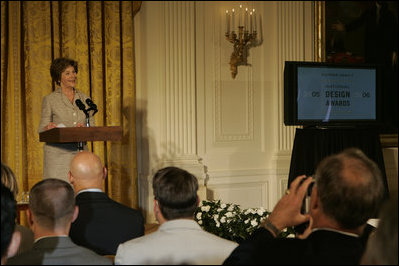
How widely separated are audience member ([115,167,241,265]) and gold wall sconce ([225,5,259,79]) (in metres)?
4.79

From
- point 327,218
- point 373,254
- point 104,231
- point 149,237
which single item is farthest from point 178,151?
point 373,254

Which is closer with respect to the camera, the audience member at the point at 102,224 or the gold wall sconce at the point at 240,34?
the audience member at the point at 102,224

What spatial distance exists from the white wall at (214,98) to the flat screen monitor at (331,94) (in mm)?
1248

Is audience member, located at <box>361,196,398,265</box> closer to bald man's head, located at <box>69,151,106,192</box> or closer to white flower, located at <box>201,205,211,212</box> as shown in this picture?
bald man's head, located at <box>69,151,106,192</box>

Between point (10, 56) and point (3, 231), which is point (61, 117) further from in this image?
point (3, 231)

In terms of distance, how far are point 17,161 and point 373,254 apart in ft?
17.4

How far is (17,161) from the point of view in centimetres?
616

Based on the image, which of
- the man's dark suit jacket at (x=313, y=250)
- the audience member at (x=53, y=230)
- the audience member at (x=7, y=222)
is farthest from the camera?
the audience member at (x=53, y=230)

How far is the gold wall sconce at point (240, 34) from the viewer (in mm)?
7059

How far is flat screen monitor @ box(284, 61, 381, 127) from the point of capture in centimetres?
596

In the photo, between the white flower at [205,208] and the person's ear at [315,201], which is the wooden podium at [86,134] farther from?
the person's ear at [315,201]

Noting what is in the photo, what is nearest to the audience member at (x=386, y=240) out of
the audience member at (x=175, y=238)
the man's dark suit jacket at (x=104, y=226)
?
the audience member at (x=175, y=238)

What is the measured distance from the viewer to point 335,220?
1.99m

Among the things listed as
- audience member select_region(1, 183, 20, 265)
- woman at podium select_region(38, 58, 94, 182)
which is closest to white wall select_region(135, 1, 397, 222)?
woman at podium select_region(38, 58, 94, 182)
